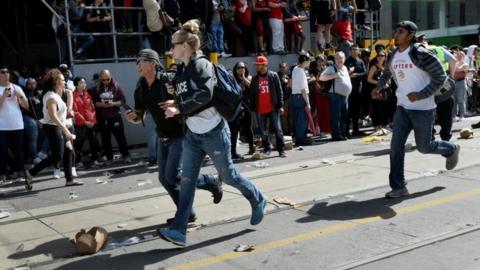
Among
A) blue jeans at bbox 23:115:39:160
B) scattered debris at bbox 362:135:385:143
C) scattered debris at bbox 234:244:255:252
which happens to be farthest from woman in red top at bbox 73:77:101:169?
scattered debris at bbox 234:244:255:252

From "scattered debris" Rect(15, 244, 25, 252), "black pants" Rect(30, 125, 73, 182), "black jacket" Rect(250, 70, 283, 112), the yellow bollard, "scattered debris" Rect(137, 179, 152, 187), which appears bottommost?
"scattered debris" Rect(137, 179, 152, 187)

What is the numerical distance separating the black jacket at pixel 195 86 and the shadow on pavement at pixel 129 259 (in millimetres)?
1209

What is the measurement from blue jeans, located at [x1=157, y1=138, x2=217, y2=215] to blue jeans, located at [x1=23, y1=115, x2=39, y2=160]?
5220 millimetres

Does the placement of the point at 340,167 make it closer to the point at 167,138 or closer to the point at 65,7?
the point at 167,138

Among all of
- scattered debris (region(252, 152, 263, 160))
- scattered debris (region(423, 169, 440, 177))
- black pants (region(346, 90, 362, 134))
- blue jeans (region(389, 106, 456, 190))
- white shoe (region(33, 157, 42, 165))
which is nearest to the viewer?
blue jeans (region(389, 106, 456, 190))

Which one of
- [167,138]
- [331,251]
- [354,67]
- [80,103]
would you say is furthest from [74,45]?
[331,251]

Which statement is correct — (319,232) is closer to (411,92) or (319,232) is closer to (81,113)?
(411,92)

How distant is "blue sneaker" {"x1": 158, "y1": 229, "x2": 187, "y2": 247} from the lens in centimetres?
521

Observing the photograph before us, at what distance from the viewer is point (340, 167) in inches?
354

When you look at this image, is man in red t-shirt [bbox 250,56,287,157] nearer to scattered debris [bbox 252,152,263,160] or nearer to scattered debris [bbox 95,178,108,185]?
scattered debris [bbox 252,152,263,160]

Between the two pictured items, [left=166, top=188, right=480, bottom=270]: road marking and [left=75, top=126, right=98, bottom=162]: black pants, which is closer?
[left=166, top=188, right=480, bottom=270]: road marking

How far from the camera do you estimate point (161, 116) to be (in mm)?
5730

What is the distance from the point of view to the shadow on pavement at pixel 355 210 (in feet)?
20.0

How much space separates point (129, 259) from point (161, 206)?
6.34 ft
